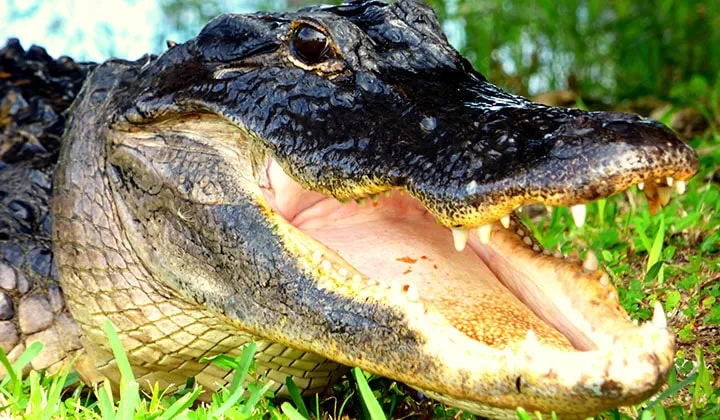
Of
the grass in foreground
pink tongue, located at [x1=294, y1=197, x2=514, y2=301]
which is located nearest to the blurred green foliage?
the grass in foreground

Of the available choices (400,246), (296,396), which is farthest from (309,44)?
(296,396)

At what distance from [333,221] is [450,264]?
424 mm

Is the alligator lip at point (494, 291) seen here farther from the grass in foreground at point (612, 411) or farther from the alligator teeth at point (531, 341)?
the grass in foreground at point (612, 411)

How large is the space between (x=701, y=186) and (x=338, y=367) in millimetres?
2368

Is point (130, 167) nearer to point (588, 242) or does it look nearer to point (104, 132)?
point (104, 132)

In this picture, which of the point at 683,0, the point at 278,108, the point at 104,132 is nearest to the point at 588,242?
the point at 278,108

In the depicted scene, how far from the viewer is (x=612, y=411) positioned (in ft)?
6.77

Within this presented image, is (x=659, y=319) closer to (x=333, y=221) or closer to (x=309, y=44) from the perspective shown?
(x=333, y=221)

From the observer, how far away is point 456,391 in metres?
1.91

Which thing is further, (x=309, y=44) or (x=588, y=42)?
(x=588, y=42)

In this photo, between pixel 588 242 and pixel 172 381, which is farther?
pixel 588 242

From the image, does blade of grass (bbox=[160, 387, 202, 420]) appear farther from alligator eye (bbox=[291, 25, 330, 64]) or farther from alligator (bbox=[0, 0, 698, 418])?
alligator eye (bbox=[291, 25, 330, 64])

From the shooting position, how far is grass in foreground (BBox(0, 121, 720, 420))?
211 centimetres

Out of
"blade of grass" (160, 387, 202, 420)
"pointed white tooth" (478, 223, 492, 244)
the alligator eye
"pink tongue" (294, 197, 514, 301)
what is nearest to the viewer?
"pointed white tooth" (478, 223, 492, 244)
